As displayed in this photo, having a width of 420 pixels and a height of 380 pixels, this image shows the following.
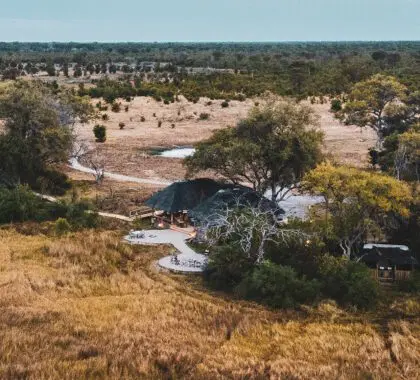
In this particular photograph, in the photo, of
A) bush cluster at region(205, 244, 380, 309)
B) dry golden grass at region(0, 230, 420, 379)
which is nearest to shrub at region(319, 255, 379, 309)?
bush cluster at region(205, 244, 380, 309)

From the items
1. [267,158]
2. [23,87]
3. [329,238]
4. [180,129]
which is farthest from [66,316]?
[180,129]

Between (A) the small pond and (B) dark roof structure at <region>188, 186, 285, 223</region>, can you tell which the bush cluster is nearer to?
(B) dark roof structure at <region>188, 186, 285, 223</region>

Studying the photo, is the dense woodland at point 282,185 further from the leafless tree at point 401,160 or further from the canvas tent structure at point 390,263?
the canvas tent structure at point 390,263

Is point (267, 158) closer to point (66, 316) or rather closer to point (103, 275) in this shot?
point (103, 275)

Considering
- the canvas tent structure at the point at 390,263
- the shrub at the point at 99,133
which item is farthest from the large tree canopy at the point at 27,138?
the canvas tent structure at the point at 390,263

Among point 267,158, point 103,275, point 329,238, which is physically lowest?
point 103,275

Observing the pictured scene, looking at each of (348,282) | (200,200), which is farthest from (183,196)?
(348,282)

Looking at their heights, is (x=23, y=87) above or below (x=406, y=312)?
above
